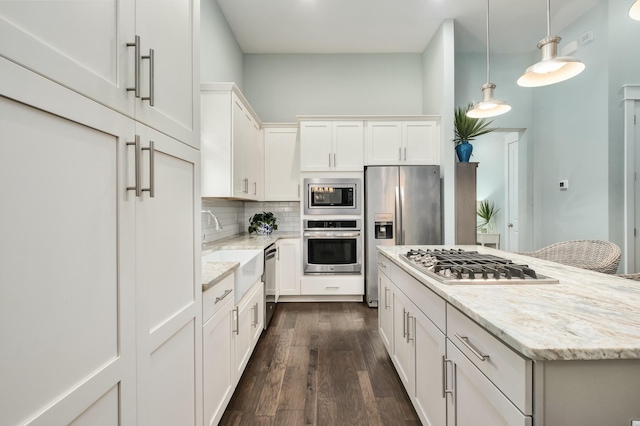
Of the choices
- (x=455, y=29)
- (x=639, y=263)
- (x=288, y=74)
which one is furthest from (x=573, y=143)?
(x=288, y=74)

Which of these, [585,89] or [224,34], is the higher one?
[224,34]

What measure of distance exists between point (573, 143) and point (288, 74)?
3840 millimetres

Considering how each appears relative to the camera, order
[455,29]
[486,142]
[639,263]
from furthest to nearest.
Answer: [486,142]
[455,29]
[639,263]

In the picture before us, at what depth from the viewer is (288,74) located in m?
4.31

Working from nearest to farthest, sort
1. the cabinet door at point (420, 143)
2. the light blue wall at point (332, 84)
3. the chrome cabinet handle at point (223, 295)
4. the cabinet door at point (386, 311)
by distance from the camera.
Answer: the chrome cabinet handle at point (223, 295)
the cabinet door at point (386, 311)
the cabinet door at point (420, 143)
the light blue wall at point (332, 84)

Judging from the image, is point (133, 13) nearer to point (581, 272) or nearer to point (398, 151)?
point (581, 272)

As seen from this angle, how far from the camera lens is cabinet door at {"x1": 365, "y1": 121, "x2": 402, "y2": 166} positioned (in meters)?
3.74

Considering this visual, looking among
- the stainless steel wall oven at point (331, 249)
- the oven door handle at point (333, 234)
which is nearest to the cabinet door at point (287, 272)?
the stainless steel wall oven at point (331, 249)

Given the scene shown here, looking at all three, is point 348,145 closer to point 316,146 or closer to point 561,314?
point 316,146

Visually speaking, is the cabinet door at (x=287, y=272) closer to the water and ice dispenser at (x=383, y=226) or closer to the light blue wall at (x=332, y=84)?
the water and ice dispenser at (x=383, y=226)

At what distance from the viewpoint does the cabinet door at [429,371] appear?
4.05 ft

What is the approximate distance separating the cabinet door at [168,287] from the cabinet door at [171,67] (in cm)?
7

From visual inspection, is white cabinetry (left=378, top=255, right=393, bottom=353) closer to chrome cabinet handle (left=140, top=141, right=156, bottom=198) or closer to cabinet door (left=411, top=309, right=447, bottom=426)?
cabinet door (left=411, top=309, right=447, bottom=426)

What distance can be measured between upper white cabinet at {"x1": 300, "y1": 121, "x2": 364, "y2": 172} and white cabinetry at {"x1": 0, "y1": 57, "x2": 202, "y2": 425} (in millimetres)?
2779
